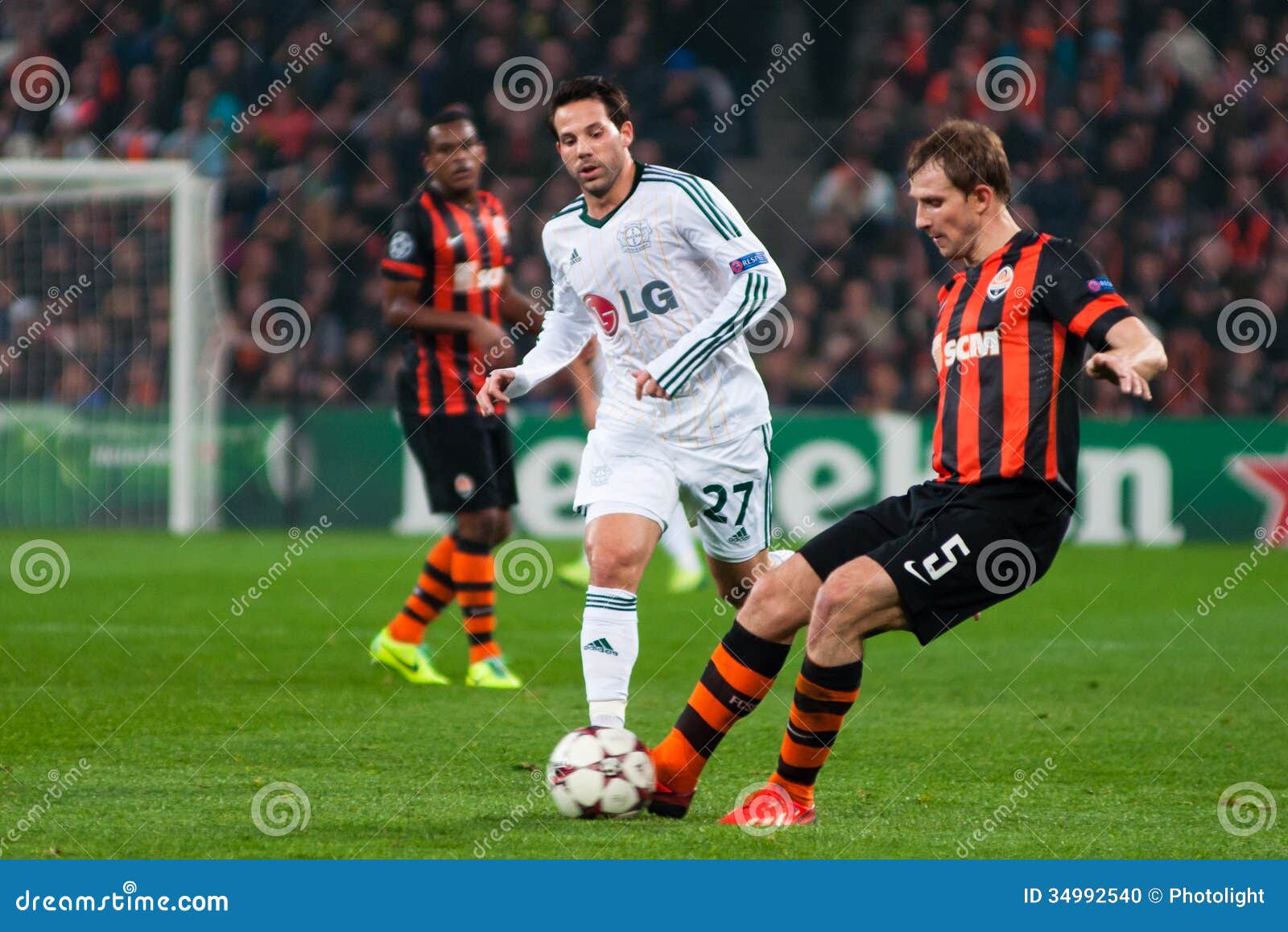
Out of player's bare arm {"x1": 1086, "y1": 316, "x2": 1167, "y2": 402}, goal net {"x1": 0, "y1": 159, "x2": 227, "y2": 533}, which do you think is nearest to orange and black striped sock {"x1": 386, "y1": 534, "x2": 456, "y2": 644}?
player's bare arm {"x1": 1086, "y1": 316, "x2": 1167, "y2": 402}

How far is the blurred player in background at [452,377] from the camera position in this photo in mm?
7766

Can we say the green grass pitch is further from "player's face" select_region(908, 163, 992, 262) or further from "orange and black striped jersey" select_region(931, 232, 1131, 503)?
"player's face" select_region(908, 163, 992, 262)

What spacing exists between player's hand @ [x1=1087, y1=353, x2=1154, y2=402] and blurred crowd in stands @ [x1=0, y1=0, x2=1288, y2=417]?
449 inches

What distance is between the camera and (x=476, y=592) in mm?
7715

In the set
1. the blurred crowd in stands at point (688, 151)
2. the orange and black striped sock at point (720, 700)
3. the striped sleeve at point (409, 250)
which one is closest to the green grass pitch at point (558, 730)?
the orange and black striped sock at point (720, 700)

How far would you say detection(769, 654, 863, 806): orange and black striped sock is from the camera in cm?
459

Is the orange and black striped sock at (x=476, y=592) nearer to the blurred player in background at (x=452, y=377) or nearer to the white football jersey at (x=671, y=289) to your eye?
the blurred player in background at (x=452, y=377)

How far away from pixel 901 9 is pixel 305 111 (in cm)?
622

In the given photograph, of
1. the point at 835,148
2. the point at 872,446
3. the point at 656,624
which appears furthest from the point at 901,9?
the point at 656,624

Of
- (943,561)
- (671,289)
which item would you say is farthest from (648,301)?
(943,561)

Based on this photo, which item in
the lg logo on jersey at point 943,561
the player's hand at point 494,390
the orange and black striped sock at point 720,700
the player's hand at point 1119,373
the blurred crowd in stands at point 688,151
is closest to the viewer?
the player's hand at point 1119,373

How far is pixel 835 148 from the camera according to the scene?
17.4 m

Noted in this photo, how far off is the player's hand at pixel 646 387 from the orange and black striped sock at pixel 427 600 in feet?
9.79

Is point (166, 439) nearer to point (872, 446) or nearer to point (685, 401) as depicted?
point (872, 446)
